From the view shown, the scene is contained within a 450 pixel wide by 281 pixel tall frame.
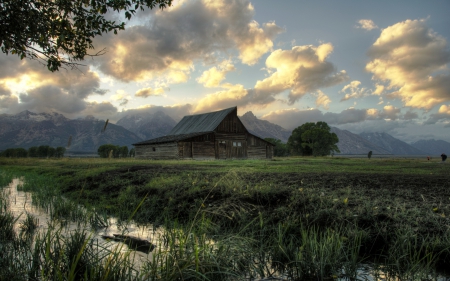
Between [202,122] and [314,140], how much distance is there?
37.2 metres

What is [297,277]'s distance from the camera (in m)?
3.16

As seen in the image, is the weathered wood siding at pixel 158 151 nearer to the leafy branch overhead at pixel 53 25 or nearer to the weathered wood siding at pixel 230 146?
the weathered wood siding at pixel 230 146

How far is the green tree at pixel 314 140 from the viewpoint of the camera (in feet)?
221

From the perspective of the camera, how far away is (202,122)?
4334 centimetres

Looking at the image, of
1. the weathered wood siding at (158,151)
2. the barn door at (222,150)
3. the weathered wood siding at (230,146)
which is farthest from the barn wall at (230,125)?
the weathered wood siding at (158,151)

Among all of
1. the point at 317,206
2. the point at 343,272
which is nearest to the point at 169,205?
the point at 317,206

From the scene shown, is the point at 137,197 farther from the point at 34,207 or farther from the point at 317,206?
the point at 317,206

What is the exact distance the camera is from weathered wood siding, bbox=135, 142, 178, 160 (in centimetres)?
3600

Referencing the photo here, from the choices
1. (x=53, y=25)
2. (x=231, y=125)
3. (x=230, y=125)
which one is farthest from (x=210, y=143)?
(x=53, y=25)

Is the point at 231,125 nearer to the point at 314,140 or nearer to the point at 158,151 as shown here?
the point at 158,151

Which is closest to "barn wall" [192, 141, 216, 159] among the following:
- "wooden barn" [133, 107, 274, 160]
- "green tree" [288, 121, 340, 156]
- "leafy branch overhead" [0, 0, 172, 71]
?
"wooden barn" [133, 107, 274, 160]

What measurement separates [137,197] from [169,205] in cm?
185

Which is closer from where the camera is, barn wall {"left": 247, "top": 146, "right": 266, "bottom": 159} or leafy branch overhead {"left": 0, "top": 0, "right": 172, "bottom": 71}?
leafy branch overhead {"left": 0, "top": 0, "right": 172, "bottom": 71}

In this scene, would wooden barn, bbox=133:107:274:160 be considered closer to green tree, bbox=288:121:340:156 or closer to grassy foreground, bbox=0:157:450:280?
grassy foreground, bbox=0:157:450:280
